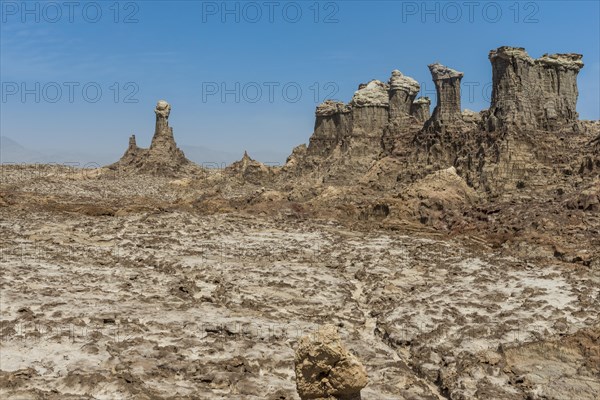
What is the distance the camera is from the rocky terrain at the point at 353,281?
12.1 m

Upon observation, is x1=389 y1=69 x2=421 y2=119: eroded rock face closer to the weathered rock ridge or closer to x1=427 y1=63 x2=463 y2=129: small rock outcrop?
the weathered rock ridge

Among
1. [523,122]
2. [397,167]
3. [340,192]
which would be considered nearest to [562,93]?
Result: [523,122]

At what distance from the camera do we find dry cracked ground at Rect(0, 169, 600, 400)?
12.0 meters

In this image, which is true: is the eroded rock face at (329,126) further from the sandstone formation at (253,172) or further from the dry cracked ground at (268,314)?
the dry cracked ground at (268,314)

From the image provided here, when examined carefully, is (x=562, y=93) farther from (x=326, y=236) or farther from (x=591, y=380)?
(x=591, y=380)

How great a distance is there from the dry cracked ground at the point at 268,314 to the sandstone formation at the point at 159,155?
52434 millimetres

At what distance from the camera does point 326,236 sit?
31031 millimetres

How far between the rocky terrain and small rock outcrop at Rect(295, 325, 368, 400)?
3cm

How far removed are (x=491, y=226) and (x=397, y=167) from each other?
21.1 metres

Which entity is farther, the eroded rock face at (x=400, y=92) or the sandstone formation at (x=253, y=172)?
the sandstone formation at (x=253, y=172)

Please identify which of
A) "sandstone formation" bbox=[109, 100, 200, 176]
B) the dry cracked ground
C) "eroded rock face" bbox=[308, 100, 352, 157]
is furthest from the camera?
"sandstone formation" bbox=[109, 100, 200, 176]

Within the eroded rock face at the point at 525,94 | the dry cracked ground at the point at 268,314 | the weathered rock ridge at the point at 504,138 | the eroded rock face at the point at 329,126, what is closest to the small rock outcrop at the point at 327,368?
the dry cracked ground at the point at 268,314

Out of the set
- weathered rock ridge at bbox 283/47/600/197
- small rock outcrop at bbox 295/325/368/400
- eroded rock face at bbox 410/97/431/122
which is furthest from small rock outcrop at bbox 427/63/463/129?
small rock outcrop at bbox 295/325/368/400

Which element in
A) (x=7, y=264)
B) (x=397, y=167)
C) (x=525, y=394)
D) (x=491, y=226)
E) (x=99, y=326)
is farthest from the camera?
(x=397, y=167)
